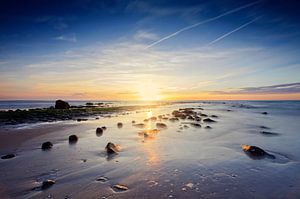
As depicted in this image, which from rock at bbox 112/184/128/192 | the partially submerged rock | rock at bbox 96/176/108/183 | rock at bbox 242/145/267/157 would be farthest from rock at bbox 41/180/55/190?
rock at bbox 242/145/267/157

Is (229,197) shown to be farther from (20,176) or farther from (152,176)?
(20,176)

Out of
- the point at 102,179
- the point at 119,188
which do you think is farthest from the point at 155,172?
the point at 102,179

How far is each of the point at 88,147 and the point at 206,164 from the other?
6221mm

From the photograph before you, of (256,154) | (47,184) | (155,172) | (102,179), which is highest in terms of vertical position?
(47,184)

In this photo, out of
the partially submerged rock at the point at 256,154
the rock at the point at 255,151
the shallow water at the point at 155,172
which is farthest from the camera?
the rock at the point at 255,151

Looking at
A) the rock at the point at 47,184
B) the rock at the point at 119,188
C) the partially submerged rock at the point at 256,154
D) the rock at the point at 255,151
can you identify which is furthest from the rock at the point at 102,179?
the rock at the point at 255,151

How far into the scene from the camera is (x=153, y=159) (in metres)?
8.48

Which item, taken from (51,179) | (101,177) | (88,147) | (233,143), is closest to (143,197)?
(101,177)

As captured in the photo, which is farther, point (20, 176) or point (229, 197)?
point (20, 176)

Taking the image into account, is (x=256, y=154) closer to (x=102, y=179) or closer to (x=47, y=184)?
(x=102, y=179)

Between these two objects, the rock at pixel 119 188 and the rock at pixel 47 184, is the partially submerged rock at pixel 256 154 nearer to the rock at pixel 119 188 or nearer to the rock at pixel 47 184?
the rock at pixel 119 188

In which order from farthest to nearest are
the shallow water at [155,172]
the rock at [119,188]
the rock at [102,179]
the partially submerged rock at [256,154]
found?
1. the partially submerged rock at [256,154]
2. the rock at [102,179]
3. the rock at [119,188]
4. the shallow water at [155,172]

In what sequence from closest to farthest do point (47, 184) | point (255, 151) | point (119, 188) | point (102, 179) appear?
point (119, 188)
point (47, 184)
point (102, 179)
point (255, 151)

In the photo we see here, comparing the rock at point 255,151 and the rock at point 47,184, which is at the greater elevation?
the rock at point 47,184
